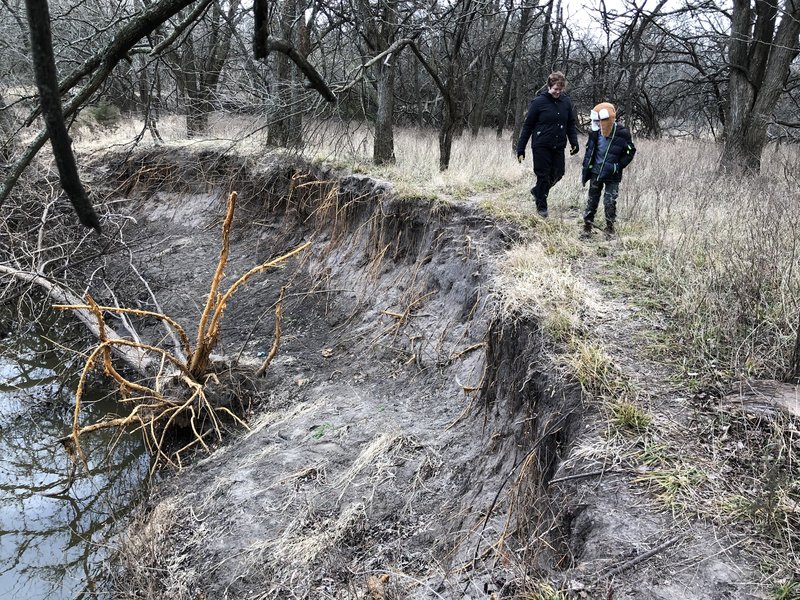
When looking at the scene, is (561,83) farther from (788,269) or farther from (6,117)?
(6,117)

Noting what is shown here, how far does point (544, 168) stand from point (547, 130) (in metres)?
0.46

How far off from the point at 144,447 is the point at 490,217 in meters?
4.87

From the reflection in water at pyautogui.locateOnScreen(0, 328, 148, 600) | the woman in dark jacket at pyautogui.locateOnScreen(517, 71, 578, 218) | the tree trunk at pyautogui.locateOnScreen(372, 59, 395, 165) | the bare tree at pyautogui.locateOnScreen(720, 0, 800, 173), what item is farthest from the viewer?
the tree trunk at pyautogui.locateOnScreen(372, 59, 395, 165)

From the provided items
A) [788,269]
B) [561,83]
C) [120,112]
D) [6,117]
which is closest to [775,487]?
[788,269]

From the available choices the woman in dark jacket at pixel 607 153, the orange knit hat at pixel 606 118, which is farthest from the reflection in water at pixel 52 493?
the orange knit hat at pixel 606 118

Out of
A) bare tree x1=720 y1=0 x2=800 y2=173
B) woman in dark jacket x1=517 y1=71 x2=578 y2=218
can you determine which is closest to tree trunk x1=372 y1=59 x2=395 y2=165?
woman in dark jacket x1=517 y1=71 x2=578 y2=218

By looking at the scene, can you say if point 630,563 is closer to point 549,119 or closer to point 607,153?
point 607,153

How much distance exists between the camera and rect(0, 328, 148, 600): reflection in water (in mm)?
4711

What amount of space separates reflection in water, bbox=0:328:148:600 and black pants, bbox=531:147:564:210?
545 centimetres

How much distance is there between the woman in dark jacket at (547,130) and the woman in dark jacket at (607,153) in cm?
63

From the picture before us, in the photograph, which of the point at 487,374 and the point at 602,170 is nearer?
the point at 487,374

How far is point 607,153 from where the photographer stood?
5.91 meters

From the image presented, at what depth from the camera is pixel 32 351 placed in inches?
325

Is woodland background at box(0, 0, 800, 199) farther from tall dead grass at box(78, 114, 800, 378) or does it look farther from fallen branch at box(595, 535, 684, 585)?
fallen branch at box(595, 535, 684, 585)
